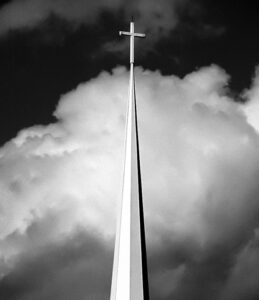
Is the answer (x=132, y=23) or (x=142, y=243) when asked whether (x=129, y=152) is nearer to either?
(x=142, y=243)

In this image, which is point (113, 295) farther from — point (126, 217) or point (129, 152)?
point (129, 152)

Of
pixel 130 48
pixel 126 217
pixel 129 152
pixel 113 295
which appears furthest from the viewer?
pixel 130 48

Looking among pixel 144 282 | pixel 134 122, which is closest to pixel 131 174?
pixel 134 122

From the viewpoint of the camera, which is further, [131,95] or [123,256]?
[131,95]

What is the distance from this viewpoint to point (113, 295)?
72.5ft

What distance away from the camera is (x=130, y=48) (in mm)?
31688

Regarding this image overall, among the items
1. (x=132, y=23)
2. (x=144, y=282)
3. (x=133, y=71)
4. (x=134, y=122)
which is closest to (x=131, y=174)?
(x=134, y=122)

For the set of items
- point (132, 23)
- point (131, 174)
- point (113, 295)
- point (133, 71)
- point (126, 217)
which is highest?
point (132, 23)

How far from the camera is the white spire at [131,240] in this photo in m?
21.7

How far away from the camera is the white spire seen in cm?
2172

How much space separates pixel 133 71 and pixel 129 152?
6.32m

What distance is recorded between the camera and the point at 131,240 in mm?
22797

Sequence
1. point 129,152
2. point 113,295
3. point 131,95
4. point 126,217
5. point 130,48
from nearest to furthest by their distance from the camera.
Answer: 1. point 113,295
2. point 126,217
3. point 129,152
4. point 131,95
5. point 130,48

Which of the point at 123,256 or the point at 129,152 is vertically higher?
the point at 129,152
